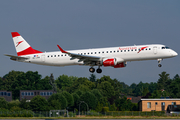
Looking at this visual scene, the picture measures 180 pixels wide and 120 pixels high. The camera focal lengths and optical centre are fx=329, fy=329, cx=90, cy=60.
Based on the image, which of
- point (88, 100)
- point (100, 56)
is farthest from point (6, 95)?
point (100, 56)

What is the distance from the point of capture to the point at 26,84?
174125mm

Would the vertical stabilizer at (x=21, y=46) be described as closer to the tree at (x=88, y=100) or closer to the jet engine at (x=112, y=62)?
the jet engine at (x=112, y=62)

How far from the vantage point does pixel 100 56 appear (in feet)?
208

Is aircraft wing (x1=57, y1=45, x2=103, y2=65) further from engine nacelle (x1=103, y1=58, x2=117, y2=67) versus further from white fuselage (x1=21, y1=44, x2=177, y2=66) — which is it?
engine nacelle (x1=103, y1=58, x2=117, y2=67)

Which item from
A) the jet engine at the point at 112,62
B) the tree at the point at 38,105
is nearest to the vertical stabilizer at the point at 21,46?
the jet engine at the point at 112,62

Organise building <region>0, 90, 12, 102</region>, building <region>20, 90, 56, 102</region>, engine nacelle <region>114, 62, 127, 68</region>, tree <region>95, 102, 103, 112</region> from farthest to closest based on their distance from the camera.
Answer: building <region>0, 90, 12, 102</region> → building <region>20, 90, 56, 102</region> → tree <region>95, 102, 103, 112</region> → engine nacelle <region>114, 62, 127, 68</region>

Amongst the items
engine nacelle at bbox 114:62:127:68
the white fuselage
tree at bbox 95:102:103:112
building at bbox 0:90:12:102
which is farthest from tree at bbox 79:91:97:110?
the white fuselage

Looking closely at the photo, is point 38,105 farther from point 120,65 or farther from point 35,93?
point 120,65

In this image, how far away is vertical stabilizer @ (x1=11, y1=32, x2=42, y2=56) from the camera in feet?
232

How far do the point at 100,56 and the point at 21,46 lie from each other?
63.1ft

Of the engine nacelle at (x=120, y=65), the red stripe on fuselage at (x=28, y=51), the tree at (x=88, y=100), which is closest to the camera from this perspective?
the engine nacelle at (x=120, y=65)

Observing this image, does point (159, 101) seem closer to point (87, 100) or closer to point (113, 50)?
point (87, 100)

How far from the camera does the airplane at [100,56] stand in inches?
2394

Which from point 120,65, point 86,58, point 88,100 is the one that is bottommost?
point 88,100
